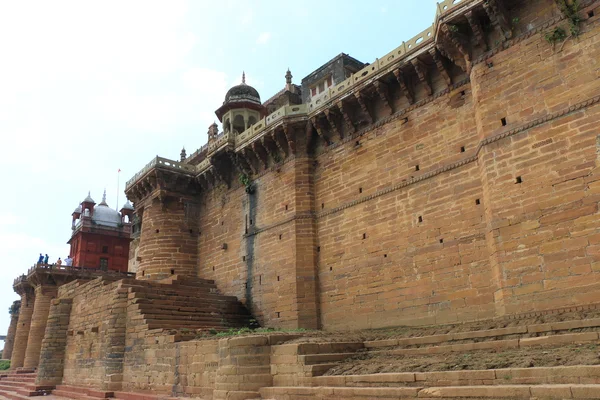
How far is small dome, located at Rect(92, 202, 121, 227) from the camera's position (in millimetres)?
39281

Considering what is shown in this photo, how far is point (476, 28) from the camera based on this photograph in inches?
451

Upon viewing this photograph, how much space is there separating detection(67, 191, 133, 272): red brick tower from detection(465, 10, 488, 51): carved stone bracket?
106ft

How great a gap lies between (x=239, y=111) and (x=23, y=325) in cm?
2130

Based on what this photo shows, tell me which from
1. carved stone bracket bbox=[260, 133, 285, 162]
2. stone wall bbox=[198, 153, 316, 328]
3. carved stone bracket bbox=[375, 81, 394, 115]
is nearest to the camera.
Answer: carved stone bracket bbox=[375, 81, 394, 115]

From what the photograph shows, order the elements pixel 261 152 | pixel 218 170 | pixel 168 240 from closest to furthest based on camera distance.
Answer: pixel 261 152 → pixel 218 170 → pixel 168 240

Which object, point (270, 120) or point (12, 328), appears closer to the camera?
point (270, 120)

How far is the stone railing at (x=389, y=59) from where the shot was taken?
11.9m

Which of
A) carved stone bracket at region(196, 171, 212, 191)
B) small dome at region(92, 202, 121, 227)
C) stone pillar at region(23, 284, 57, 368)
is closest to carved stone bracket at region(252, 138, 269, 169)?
carved stone bracket at region(196, 171, 212, 191)

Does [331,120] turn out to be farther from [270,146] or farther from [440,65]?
[440,65]

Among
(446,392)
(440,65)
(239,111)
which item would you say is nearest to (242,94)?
(239,111)

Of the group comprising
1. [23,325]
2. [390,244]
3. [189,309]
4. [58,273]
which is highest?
[58,273]

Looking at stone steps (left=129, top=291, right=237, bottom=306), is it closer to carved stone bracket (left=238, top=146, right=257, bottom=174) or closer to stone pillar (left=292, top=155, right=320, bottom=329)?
stone pillar (left=292, top=155, right=320, bottom=329)

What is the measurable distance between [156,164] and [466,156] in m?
14.0

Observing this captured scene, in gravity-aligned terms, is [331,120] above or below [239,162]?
below
